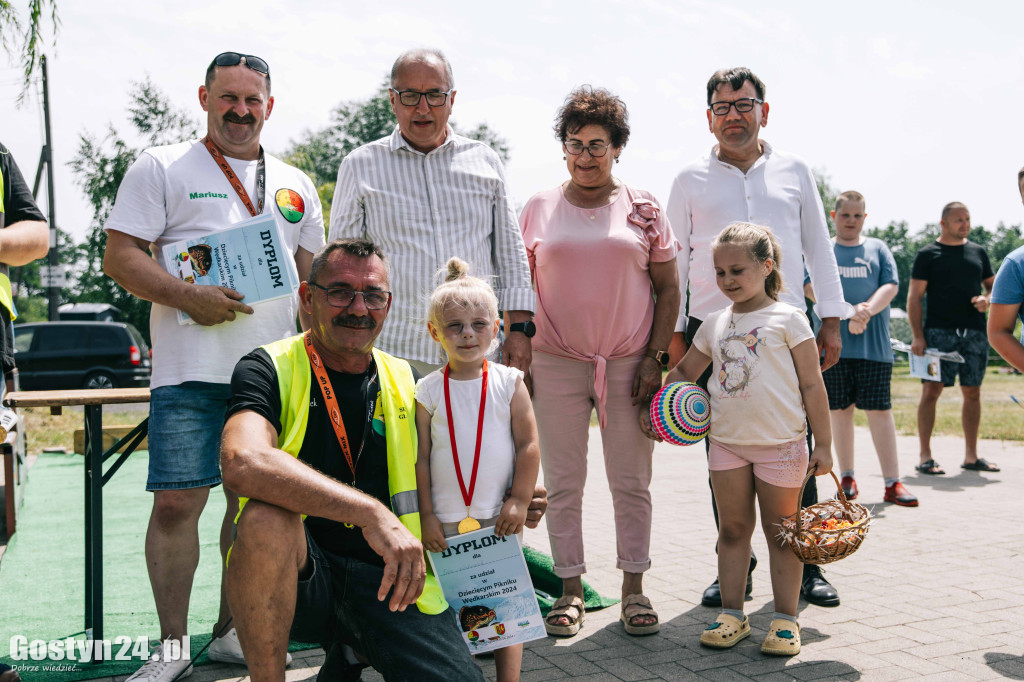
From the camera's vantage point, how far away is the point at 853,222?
6.77 metres

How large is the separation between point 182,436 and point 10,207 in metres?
1.07

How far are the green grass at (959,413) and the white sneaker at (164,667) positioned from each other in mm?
9462

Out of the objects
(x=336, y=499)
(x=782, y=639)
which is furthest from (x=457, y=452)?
(x=782, y=639)

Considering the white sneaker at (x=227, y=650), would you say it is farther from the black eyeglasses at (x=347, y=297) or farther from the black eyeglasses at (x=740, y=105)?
the black eyeglasses at (x=740, y=105)

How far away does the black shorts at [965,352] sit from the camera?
316 inches

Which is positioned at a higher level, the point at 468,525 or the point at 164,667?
the point at 468,525

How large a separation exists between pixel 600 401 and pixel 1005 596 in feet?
7.40

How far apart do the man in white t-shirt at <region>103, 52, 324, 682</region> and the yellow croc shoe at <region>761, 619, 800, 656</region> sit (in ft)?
7.16

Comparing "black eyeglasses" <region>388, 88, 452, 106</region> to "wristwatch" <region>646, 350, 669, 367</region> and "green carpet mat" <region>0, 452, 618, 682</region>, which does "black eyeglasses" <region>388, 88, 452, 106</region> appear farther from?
"green carpet mat" <region>0, 452, 618, 682</region>

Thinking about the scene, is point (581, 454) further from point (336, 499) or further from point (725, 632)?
point (336, 499)

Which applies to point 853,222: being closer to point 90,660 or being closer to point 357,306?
point 357,306

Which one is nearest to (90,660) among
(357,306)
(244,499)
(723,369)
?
(244,499)

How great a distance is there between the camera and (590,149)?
3955mm

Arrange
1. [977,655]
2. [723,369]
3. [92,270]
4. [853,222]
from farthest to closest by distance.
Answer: [92,270]
[853,222]
[723,369]
[977,655]
